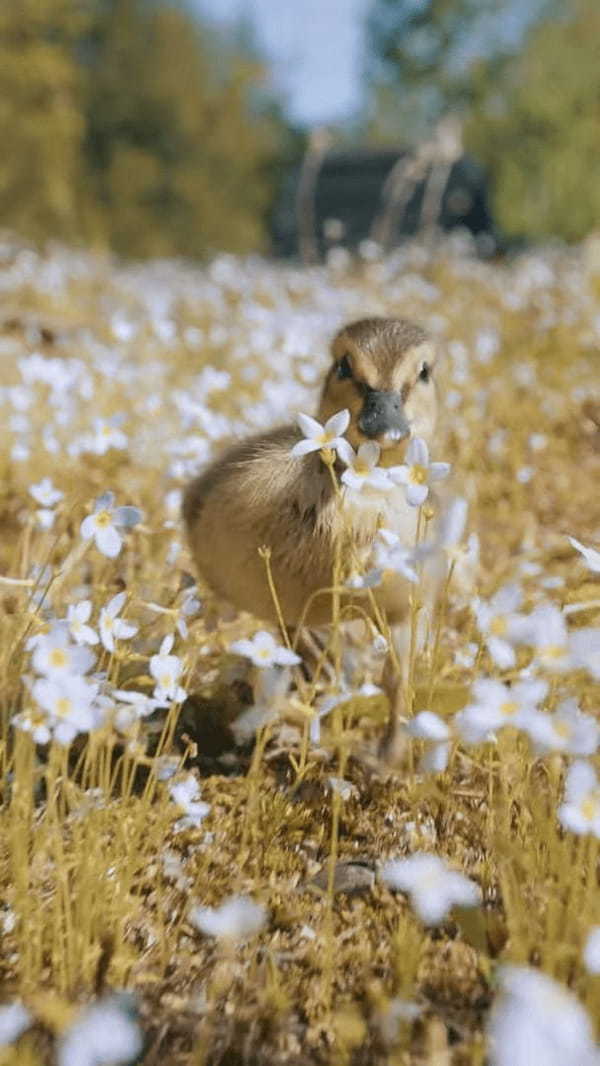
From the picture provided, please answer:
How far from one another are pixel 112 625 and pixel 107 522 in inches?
8.2

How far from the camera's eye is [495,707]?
1.32 m

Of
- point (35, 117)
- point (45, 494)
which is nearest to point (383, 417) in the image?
point (45, 494)

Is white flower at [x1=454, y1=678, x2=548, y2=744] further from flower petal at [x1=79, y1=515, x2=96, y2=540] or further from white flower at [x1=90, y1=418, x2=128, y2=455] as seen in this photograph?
white flower at [x1=90, y1=418, x2=128, y2=455]

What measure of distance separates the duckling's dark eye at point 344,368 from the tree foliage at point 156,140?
22.8 meters

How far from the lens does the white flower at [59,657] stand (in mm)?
1387

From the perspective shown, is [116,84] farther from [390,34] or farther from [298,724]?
[298,724]

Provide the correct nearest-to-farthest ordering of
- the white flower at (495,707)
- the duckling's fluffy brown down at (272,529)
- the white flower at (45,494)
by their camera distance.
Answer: the white flower at (495,707), the duckling's fluffy brown down at (272,529), the white flower at (45,494)

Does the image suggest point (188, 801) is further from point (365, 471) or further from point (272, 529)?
point (272, 529)

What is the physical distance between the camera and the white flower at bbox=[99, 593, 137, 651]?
5.53 ft

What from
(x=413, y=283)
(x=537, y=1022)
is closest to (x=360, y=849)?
(x=537, y=1022)

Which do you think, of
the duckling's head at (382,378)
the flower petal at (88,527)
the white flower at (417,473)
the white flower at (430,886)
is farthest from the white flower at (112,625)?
the duckling's head at (382,378)

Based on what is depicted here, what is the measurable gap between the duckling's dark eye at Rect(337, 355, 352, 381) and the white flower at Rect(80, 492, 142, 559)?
3.15 ft

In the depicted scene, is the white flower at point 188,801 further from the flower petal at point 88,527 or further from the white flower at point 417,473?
the white flower at point 417,473

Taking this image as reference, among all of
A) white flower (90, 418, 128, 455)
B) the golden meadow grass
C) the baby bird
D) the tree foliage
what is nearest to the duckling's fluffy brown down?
A: the baby bird
